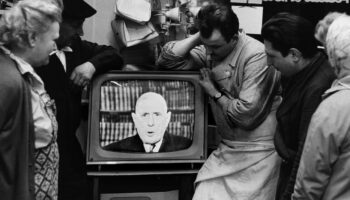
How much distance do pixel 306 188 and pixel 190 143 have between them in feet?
3.84

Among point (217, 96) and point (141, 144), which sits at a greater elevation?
point (217, 96)

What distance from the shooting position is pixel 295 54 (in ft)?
8.76

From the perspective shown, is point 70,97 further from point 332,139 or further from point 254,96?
point 332,139

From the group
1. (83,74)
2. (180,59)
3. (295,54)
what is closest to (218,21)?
(180,59)

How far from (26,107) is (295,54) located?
125 centimetres

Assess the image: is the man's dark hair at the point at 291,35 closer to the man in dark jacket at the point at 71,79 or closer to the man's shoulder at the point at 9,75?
the man in dark jacket at the point at 71,79

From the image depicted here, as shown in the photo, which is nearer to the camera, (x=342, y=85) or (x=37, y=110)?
(x=342, y=85)

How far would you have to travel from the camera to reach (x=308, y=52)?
2.66 metres

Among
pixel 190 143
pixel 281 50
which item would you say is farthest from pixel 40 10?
pixel 190 143

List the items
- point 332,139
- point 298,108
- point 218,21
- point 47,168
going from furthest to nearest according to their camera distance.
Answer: point 218,21 < point 298,108 < point 47,168 < point 332,139

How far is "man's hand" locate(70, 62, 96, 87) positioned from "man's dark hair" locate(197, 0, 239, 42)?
617 millimetres

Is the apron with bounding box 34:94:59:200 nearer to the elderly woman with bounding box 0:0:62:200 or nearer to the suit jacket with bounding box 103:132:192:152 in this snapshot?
the elderly woman with bounding box 0:0:62:200

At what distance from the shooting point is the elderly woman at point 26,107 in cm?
210

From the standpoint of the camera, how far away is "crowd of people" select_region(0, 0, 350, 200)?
2127 mm
